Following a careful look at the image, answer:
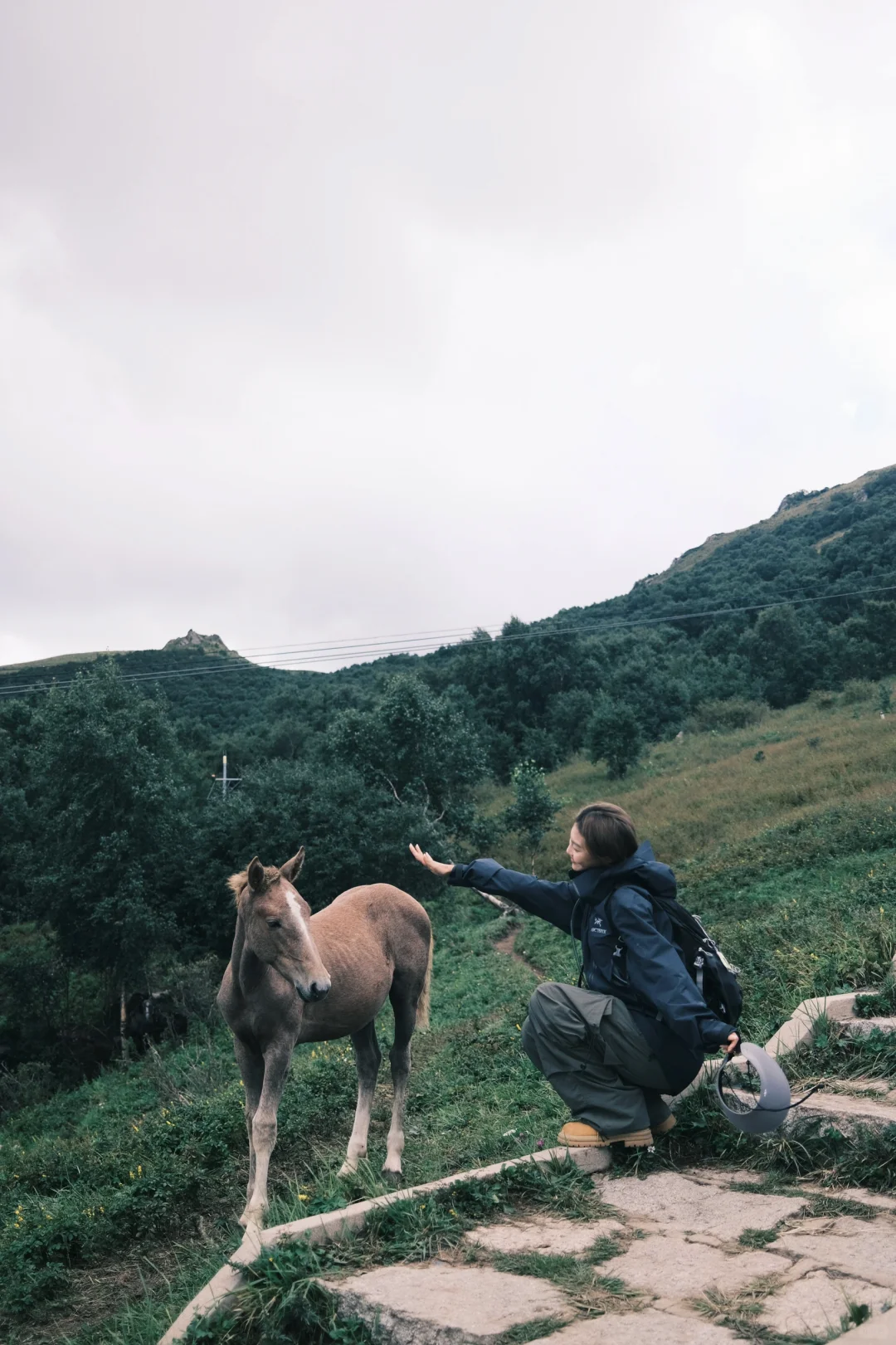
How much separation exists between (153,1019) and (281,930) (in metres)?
23.7

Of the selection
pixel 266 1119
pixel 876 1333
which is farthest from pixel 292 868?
pixel 876 1333

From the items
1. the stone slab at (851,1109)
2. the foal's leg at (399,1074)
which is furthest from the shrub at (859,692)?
the stone slab at (851,1109)

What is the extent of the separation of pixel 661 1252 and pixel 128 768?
95.8 feet

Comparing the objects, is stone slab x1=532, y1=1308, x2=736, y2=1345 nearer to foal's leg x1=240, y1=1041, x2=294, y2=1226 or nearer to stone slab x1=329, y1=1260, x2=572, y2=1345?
stone slab x1=329, y1=1260, x2=572, y2=1345

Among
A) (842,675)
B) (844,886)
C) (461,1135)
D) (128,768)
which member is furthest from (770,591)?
(461,1135)

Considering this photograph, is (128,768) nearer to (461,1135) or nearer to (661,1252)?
(461,1135)

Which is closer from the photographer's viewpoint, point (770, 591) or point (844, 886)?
point (844, 886)

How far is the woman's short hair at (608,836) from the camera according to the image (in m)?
4.56

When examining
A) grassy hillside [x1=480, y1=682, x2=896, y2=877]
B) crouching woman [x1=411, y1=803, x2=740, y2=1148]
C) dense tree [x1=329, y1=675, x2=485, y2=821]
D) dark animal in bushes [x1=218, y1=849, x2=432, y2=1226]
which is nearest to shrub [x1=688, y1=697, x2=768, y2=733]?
grassy hillside [x1=480, y1=682, x2=896, y2=877]

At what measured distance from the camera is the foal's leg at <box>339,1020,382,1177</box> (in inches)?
229

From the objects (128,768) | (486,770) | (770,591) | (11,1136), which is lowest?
(11,1136)

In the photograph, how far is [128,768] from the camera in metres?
30.2

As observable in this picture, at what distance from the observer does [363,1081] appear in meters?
6.20

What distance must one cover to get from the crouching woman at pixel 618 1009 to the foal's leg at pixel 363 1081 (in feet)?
5.75
